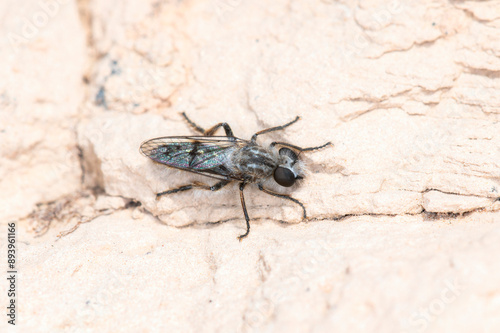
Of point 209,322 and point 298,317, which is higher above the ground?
point 298,317

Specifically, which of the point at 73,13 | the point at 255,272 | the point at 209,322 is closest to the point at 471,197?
the point at 255,272

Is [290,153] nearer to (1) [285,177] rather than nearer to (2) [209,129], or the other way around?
(1) [285,177]

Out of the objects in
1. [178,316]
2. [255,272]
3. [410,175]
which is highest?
[410,175]

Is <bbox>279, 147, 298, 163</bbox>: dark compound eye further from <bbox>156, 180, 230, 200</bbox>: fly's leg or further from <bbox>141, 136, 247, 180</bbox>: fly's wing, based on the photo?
<bbox>156, 180, 230, 200</bbox>: fly's leg

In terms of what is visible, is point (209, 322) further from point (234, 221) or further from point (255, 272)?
point (234, 221)

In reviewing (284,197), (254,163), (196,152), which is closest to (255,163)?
(254,163)

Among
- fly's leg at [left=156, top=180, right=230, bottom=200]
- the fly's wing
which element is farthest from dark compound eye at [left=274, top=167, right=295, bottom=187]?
fly's leg at [left=156, top=180, right=230, bottom=200]

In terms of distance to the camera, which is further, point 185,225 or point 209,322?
point 185,225
